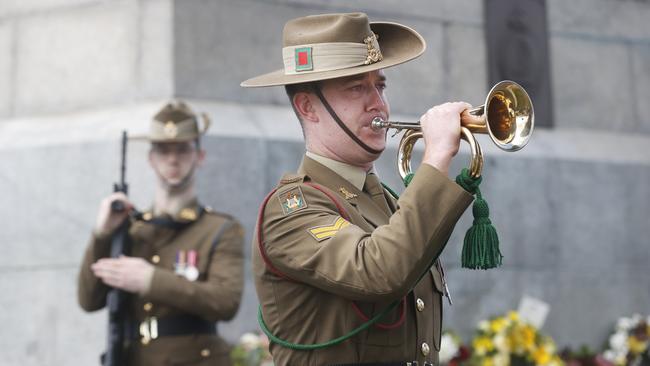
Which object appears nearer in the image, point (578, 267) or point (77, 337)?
point (77, 337)

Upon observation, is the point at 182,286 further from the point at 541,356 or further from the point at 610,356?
the point at 610,356

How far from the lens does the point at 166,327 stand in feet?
19.6

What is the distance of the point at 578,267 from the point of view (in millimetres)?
8930

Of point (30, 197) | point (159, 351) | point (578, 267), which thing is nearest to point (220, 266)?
point (159, 351)

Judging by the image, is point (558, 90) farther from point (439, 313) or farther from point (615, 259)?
point (439, 313)

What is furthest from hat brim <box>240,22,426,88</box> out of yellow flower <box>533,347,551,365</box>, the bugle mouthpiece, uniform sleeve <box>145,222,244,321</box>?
yellow flower <box>533,347,551,365</box>

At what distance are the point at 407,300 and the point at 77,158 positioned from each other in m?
4.66

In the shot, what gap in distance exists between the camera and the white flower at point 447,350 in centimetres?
751

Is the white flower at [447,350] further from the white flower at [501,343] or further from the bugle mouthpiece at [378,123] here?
the bugle mouthpiece at [378,123]

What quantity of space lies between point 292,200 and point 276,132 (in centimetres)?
430

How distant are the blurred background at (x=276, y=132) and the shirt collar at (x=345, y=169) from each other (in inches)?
151

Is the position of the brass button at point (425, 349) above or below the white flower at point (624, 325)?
above

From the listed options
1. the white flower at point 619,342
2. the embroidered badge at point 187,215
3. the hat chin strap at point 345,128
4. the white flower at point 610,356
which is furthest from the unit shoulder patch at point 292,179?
the white flower at point 619,342

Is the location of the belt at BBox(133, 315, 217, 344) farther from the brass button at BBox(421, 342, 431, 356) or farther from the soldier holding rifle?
the brass button at BBox(421, 342, 431, 356)
